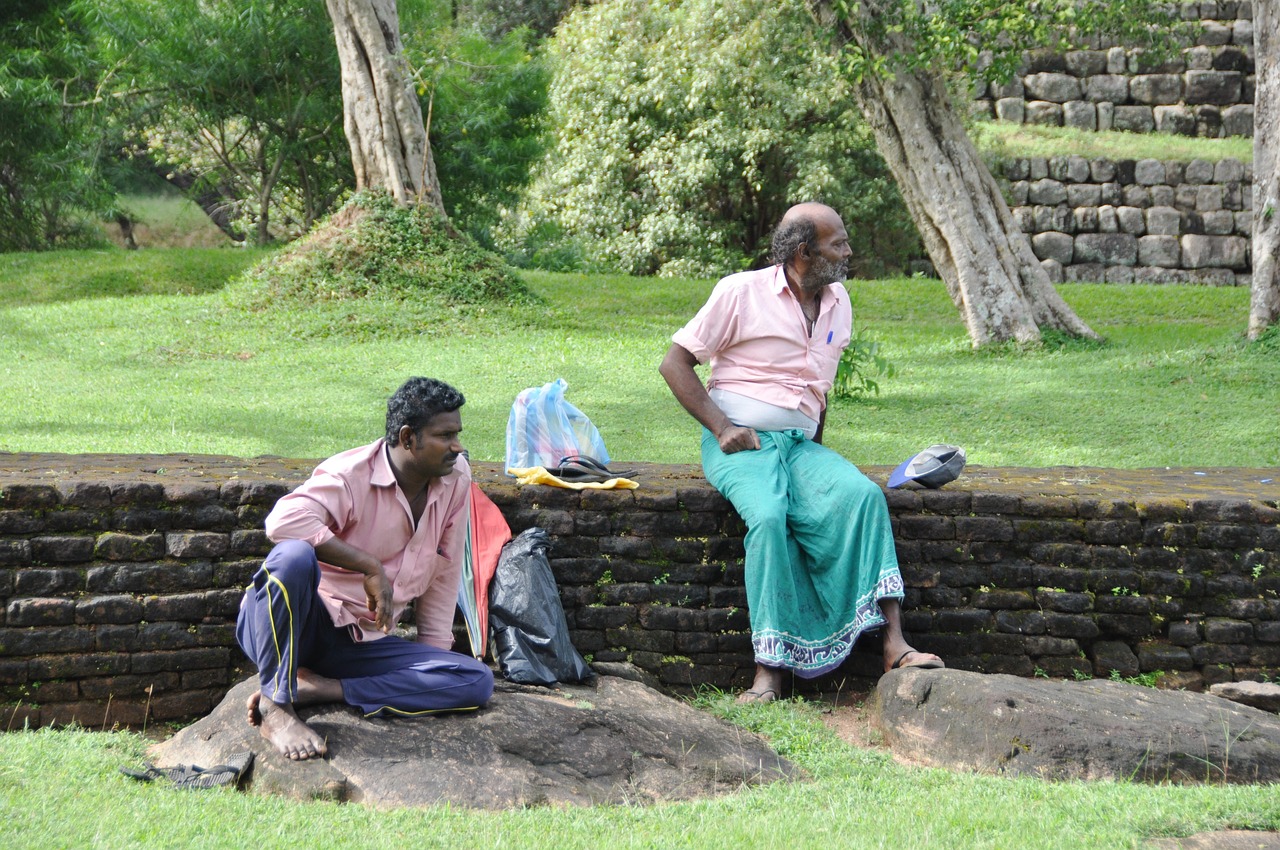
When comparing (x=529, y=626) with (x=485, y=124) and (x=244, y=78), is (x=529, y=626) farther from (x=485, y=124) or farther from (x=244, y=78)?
(x=244, y=78)

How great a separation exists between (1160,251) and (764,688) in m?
15.9

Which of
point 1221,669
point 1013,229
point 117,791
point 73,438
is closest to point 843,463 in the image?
point 1221,669

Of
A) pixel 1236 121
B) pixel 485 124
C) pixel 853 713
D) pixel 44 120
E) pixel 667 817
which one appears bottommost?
pixel 853 713

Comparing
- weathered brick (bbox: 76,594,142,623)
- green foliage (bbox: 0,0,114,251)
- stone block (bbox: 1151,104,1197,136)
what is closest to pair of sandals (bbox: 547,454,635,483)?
weathered brick (bbox: 76,594,142,623)

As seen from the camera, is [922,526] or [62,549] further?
[922,526]

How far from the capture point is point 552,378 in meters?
9.87

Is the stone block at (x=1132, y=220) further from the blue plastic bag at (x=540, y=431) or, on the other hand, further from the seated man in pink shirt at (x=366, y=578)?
the seated man in pink shirt at (x=366, y=578)

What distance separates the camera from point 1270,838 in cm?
323

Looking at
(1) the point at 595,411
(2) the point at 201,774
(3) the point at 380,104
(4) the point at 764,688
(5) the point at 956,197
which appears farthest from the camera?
(3) the point at 380,104

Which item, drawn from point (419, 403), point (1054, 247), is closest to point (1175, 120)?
point (1054, 247)

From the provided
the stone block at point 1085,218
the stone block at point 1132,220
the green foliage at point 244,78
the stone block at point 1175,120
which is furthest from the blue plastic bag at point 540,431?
the stone block at point 1175,120

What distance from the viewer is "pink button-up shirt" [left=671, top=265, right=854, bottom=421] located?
5.07 m

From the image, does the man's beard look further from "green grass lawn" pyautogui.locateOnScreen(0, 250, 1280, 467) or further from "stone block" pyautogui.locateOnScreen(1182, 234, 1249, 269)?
"stone block" pyautogui.locateOnScreen(1182, 234, 1249, 269)

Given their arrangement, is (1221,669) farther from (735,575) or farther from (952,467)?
(735,575)
